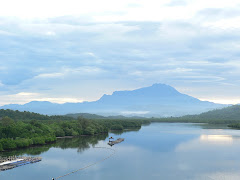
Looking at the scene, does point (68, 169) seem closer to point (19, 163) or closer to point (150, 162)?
point (19, 163)

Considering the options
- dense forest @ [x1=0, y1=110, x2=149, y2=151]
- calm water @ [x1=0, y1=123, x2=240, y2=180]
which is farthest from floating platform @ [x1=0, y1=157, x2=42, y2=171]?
dense forest @ [x1=0, y1=110, x2=149, y2=151]

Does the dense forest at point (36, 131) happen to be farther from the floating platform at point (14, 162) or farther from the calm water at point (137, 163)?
the floating platform at point (14, 162)

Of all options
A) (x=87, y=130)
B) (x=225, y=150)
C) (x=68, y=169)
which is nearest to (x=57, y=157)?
(x=68, y=169)

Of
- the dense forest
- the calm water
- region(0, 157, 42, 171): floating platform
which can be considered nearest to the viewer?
the calm water

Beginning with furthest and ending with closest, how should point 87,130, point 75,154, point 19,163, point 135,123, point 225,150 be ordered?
point 135,123 < point 87,130 < point 225,150 < point 75,154 < point 19,163

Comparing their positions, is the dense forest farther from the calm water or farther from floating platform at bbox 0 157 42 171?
floating platform at bbox 0 157 42 171

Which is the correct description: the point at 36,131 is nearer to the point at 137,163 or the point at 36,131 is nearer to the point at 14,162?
the point at 14,162

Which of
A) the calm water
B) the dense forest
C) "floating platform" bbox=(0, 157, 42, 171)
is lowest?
the calm water

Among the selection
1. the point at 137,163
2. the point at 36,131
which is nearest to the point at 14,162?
the point at 137,163

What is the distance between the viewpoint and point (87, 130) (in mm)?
121250

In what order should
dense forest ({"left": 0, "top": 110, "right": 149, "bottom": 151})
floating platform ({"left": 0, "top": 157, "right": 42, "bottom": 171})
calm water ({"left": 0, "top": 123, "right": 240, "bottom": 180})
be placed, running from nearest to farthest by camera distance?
calm water ({"left": 0, "top": 123, "right": 240, "bottom": 180}), floating platform ({"left": 0, "top": 157, "right": 42, "bottom": 171}), dense forest ({"left": 0, "top": 110, "right": 149, "bottom": 151})

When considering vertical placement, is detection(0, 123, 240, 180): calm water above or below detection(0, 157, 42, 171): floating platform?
below

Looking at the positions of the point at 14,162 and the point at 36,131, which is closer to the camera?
the point at 14,162

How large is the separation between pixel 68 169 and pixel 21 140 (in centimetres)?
3122
